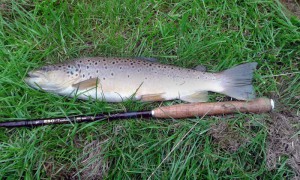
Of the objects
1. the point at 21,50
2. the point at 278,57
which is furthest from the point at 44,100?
the point at 278,57

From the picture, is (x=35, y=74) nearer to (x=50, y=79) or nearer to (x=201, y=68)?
(x=50, y=79)

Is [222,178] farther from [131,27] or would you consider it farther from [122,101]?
[131,27]

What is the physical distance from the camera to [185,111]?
10.1 ft

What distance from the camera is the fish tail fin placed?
3150 millimetres

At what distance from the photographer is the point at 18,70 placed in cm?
325

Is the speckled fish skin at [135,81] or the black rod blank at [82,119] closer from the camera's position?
the black rod blank at [82,119]

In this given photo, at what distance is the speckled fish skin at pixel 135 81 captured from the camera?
10.3 ft

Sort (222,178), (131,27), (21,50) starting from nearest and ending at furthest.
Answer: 1. (222,178)
2. (21,50)
3. (131,27)

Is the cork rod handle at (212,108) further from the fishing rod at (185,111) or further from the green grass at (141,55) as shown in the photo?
the green grass at (141,55)

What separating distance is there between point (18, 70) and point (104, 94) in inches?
34.7

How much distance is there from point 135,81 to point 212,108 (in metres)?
0.76

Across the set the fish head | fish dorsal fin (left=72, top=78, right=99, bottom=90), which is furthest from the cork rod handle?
the fish head

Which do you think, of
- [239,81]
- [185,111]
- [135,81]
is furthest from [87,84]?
[239,81]

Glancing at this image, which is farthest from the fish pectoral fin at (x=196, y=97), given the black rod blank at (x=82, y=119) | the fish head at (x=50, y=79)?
the fish head at (x=50, y=79)
